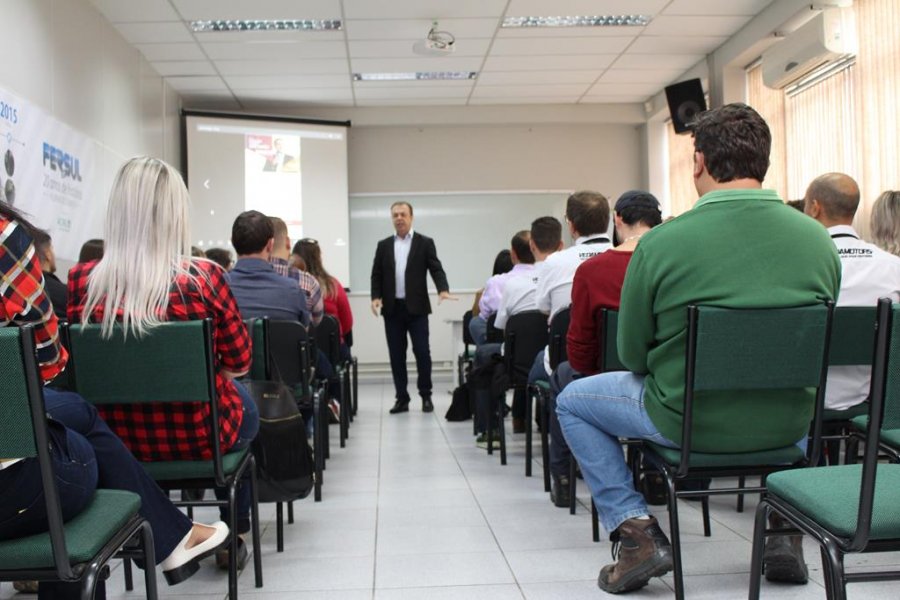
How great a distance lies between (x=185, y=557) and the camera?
1.87 m

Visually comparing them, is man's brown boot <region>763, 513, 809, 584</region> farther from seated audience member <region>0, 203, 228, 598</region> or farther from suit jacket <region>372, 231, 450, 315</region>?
suit jacket <region>372, 231, 450, 315</region>

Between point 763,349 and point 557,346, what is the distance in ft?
4.63

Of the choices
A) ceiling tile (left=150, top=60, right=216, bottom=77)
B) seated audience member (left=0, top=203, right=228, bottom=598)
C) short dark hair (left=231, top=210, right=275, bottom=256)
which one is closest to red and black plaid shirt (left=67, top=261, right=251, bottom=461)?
seated audience member (left=0, top=203, right=228, bottom=598)

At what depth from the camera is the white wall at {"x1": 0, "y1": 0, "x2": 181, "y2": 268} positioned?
15.3 feet

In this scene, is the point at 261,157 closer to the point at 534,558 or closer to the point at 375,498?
the point at 375,498

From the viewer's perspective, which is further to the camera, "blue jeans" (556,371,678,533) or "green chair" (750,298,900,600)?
"blue jeans" (556,371,678,533)

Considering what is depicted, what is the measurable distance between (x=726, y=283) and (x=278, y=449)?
1.39 meters

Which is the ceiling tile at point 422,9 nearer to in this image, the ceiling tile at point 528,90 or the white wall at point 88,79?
the white wall at point 88,79

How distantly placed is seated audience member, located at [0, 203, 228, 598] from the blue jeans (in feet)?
3.30

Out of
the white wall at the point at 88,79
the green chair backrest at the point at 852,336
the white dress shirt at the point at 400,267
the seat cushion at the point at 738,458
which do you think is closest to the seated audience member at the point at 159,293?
the seat cushion at the point at 738,458

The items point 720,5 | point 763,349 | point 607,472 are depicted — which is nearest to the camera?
point 763,349

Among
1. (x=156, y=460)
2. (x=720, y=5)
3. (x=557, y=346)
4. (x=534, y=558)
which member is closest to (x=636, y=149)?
(x=720, y=5)

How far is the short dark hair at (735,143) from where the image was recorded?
1.97 m

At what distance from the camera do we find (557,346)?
316 cm
